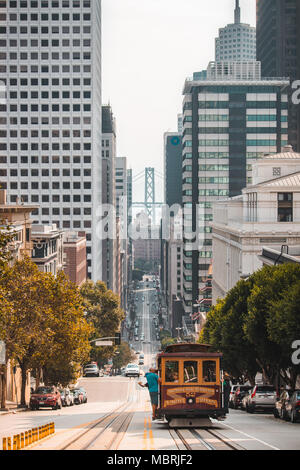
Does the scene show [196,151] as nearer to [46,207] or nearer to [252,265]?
[46,207]

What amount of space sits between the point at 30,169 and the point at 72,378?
10826cm

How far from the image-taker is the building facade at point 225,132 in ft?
577

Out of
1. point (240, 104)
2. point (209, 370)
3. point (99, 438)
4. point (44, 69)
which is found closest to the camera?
point (99, 438)

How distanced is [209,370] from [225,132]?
15313cm

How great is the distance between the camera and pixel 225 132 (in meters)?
178

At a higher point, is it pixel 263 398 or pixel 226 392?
pixel 226 392

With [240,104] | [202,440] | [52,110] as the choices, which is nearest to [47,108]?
[52,110]

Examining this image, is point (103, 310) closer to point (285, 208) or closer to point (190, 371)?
point (285, 208)

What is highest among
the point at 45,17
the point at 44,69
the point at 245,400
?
the point at 45,17

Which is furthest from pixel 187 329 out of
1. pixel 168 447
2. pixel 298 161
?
pixel 168 447

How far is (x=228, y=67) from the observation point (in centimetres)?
17975

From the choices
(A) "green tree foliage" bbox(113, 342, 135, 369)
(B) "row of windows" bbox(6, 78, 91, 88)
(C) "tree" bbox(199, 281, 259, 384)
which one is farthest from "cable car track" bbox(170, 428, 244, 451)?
(B) "row of windows" bbox(6, 78, 91, 88)

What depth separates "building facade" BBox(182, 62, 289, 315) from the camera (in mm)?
175750

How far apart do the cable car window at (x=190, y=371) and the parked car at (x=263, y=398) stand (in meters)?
13.4
